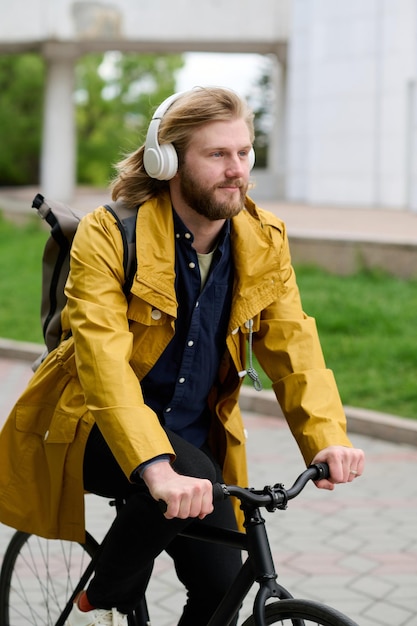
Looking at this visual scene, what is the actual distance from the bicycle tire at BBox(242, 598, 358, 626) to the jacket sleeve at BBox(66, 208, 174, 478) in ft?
1.43

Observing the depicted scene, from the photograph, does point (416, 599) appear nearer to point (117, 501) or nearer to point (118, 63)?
point (117, 501)

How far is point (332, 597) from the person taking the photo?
469 cm

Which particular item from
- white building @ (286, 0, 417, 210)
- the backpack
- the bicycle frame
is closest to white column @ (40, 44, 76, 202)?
white building @ (286, 0, 417, 210)

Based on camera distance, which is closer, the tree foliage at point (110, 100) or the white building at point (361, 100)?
the white building at point (361, 100)

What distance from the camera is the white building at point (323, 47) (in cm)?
2152

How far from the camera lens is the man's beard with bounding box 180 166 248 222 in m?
2.80

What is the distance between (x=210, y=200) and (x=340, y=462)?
2.43 feet

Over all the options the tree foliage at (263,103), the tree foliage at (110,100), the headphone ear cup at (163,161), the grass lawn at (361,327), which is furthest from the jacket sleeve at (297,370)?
the tree foliage at (110,100)

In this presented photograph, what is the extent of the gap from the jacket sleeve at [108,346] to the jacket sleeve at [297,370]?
0.43 metres

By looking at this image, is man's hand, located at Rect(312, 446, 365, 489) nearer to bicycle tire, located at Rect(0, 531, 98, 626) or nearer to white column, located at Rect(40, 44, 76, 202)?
bicycle tire, located at Rect(0, 531, 98, 626)

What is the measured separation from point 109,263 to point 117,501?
0.72 meters

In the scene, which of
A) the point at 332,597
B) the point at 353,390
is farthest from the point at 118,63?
the point at 332,597

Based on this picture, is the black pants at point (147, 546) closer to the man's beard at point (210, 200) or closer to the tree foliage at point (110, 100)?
the man's beard at point (210, 200)

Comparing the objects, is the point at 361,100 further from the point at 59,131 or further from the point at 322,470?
the point at 322,470
